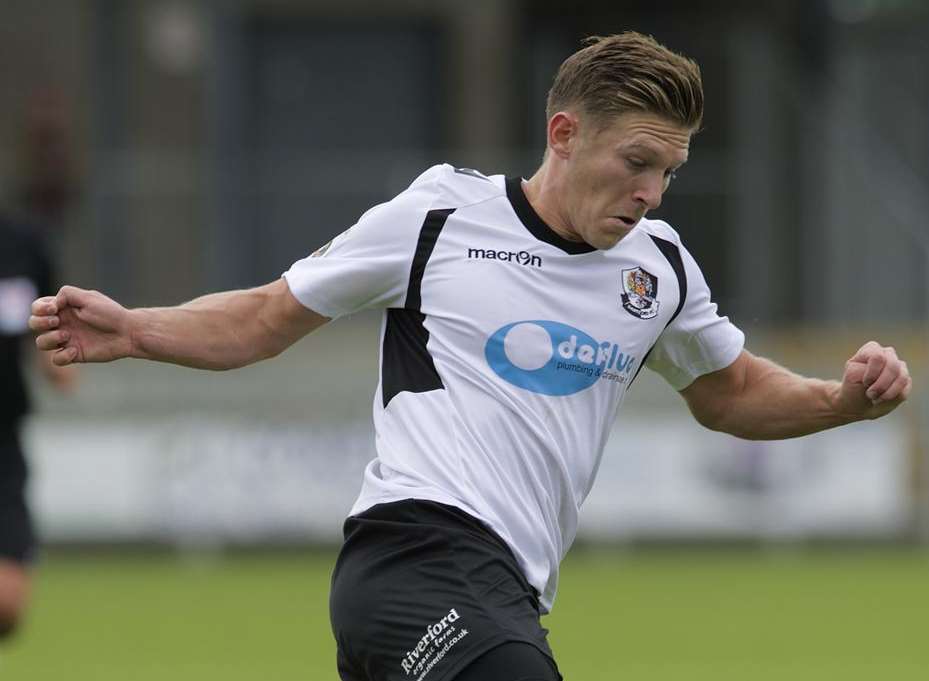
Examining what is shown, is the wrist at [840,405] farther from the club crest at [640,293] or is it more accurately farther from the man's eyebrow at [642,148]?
the man's eyebrow at [642,148]

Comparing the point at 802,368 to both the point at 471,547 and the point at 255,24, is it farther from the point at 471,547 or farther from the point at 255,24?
the point at 471,547

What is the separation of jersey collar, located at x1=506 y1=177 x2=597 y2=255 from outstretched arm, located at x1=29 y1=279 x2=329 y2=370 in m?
0.54

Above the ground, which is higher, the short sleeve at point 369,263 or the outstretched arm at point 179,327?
the short sleeve at point 369,263

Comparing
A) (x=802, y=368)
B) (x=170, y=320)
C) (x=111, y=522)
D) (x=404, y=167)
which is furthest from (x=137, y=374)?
(x=170, y=320)

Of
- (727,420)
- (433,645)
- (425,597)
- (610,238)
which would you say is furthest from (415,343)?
(727,420)

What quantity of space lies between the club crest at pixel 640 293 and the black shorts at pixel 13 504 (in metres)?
4.36

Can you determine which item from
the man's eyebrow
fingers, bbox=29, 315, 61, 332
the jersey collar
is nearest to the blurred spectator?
fingers, bbox=29, 315, 61, 332

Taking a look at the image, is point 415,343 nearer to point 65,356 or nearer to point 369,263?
point 369,263

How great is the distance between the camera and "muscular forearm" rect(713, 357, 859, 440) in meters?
5.19

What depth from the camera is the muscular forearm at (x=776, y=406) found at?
17.0ft

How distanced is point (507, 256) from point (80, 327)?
3.34 feet

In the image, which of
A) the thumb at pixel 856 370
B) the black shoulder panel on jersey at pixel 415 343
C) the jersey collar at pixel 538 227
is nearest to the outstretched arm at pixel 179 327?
the black shoulder panel on jersey at pixel 415 343

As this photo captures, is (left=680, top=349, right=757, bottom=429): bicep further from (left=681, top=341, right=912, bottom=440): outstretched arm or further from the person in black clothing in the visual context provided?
the person in black clothing

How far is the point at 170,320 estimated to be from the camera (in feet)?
15.3
